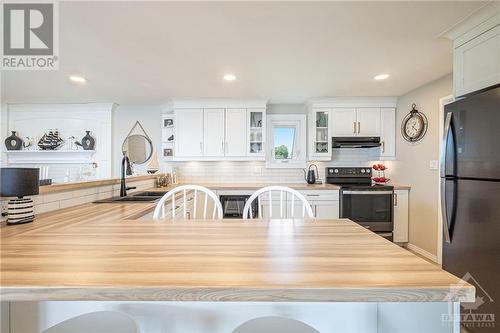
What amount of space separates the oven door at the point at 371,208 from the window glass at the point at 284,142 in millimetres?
1207

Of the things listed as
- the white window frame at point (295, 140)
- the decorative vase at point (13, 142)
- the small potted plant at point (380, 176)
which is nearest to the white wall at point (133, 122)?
the decorative vase at point (13, 142)

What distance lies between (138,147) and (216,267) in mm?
4153

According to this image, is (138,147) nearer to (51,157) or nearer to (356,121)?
(51,157)

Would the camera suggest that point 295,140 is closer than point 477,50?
No

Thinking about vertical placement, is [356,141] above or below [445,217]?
Answer: above

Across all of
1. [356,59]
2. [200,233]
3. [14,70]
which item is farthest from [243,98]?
[200,233]

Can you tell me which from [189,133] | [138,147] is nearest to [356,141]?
[189,133]

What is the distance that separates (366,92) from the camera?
11.2 feet

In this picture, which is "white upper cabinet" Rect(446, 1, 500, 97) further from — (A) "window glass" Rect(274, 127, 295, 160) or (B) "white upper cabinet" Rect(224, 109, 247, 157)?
(B) "white upper cabinet" Rect(224, 109, 247, 157)

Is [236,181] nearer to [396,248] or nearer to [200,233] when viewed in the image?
[200,233]

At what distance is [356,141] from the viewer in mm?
3639

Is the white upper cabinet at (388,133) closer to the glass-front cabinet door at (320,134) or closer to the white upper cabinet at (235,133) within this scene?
the glass-front cabinet door at (320,134)

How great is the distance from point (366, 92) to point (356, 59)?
1.26m
